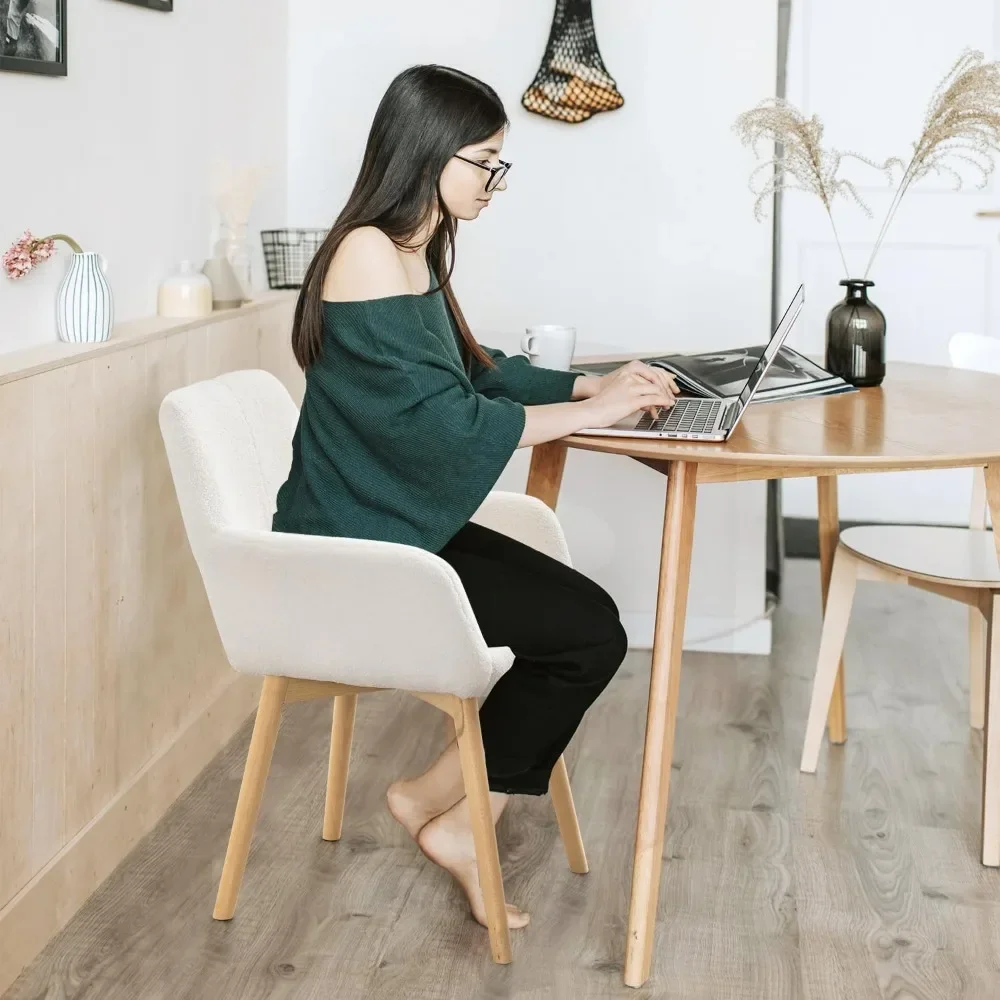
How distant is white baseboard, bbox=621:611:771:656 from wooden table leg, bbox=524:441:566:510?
883 millimetres

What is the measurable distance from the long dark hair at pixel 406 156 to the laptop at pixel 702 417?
38 centimetres

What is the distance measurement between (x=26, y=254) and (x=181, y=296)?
49 cm

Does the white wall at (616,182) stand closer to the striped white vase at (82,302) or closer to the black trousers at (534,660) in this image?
the striped white vase at (82,302)

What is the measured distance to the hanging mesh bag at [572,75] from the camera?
9.55ft

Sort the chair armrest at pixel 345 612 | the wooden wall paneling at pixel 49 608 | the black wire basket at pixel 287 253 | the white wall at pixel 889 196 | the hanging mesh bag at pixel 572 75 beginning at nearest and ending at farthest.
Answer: the chair armrest at pixel 345 612 → the wooden wall paneling at pixel 49 608 → the black wire basket at pixel 287 253 → the hanging mesh bag at pixel 572 75 → the white wall at pixel 889 196

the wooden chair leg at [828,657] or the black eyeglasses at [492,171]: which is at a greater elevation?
the black eyeglasses at [492,171]

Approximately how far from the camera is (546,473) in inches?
91.5

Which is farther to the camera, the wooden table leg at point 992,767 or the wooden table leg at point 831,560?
the wooden table leg at point 831,560

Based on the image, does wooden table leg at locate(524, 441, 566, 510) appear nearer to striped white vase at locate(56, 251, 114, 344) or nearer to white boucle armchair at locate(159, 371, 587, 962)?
white boucle armchair at locate(159, 371, 587, 962)

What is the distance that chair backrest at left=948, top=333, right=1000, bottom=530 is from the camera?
2.59 metres

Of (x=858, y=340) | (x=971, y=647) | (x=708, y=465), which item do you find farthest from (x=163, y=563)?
(x=971, y=647)

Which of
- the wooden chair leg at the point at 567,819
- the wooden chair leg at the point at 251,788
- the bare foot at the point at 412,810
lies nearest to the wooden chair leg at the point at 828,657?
the wooden chair leg at the point at 567,819

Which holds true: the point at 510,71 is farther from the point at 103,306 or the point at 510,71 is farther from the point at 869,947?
the point at 869,947

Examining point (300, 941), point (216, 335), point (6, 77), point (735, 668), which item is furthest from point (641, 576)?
point (6, 77)
